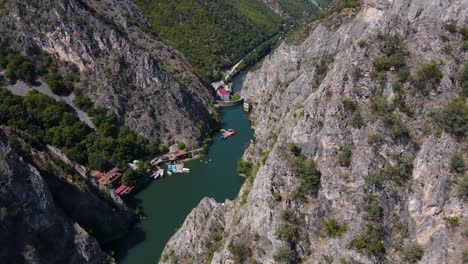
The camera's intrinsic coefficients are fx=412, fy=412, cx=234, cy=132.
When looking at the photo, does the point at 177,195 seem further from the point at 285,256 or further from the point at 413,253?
the point at 413,253

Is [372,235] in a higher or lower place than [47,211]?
lower

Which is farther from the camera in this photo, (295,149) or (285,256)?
(295,149)

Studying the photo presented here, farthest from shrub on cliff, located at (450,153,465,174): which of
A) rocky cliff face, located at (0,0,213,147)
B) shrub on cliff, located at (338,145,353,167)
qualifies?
rocky cliff face, located at (0,0,213,147)

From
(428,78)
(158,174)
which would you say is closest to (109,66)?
(158,174)

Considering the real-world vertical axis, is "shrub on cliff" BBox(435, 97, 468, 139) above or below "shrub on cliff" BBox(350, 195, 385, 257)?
above

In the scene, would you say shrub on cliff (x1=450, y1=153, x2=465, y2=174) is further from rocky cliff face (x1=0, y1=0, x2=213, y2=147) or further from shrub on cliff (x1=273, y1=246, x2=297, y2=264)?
rocky cliff face (x1=0, y1=0, x2=213, y2=147)

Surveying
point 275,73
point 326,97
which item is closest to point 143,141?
point 275,73
